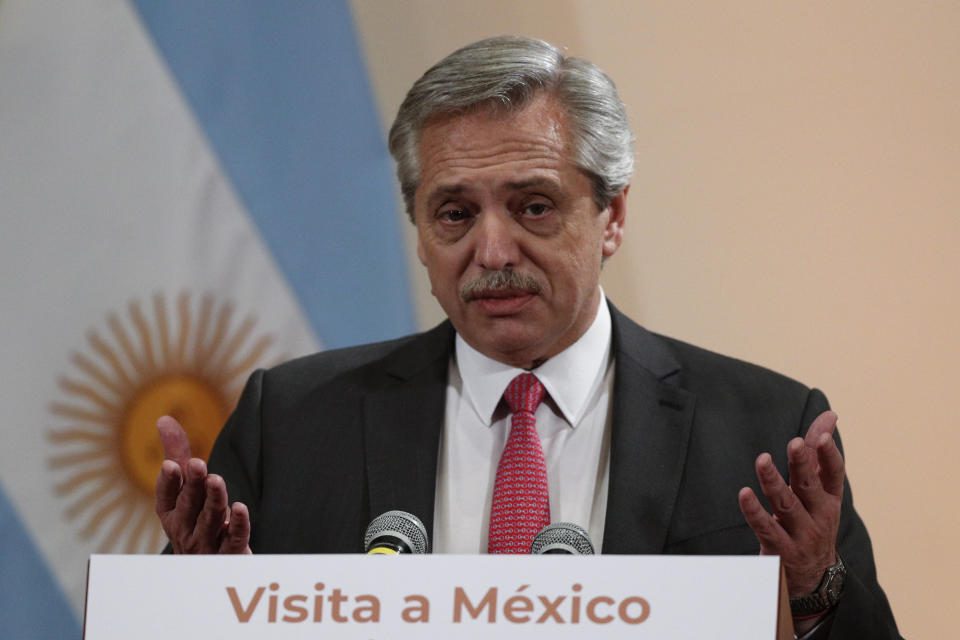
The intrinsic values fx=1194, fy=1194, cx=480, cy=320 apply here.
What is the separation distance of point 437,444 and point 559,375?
257mm

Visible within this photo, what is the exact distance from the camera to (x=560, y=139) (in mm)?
2166

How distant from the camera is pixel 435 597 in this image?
118cm

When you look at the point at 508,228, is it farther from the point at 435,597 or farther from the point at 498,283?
the point at 435,597

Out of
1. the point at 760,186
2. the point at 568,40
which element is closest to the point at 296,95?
the point at 568,40

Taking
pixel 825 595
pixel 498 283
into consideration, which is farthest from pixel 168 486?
pixel 825 595

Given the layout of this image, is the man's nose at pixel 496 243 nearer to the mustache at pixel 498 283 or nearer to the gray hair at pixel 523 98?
the mustache at pixel 498 283

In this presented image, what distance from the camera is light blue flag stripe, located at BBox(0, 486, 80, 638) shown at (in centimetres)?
276

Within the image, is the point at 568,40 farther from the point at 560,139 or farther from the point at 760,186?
the point at 560,139

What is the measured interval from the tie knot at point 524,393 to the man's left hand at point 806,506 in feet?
2.09

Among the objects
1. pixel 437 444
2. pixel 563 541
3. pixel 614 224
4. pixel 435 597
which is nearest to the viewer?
pixel 435 597

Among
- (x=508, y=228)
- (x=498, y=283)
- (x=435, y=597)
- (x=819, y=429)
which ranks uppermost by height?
(x=508, y=228)

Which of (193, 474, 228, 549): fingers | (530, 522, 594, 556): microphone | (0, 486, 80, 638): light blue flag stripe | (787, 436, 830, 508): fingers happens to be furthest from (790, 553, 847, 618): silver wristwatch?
(0, 486, 80, 638): light blue flag stripe

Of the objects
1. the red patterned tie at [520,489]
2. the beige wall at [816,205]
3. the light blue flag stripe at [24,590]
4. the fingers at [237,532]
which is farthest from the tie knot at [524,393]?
the light blue flag stripe at [24,590]

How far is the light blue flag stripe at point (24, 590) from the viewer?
2.76 m
